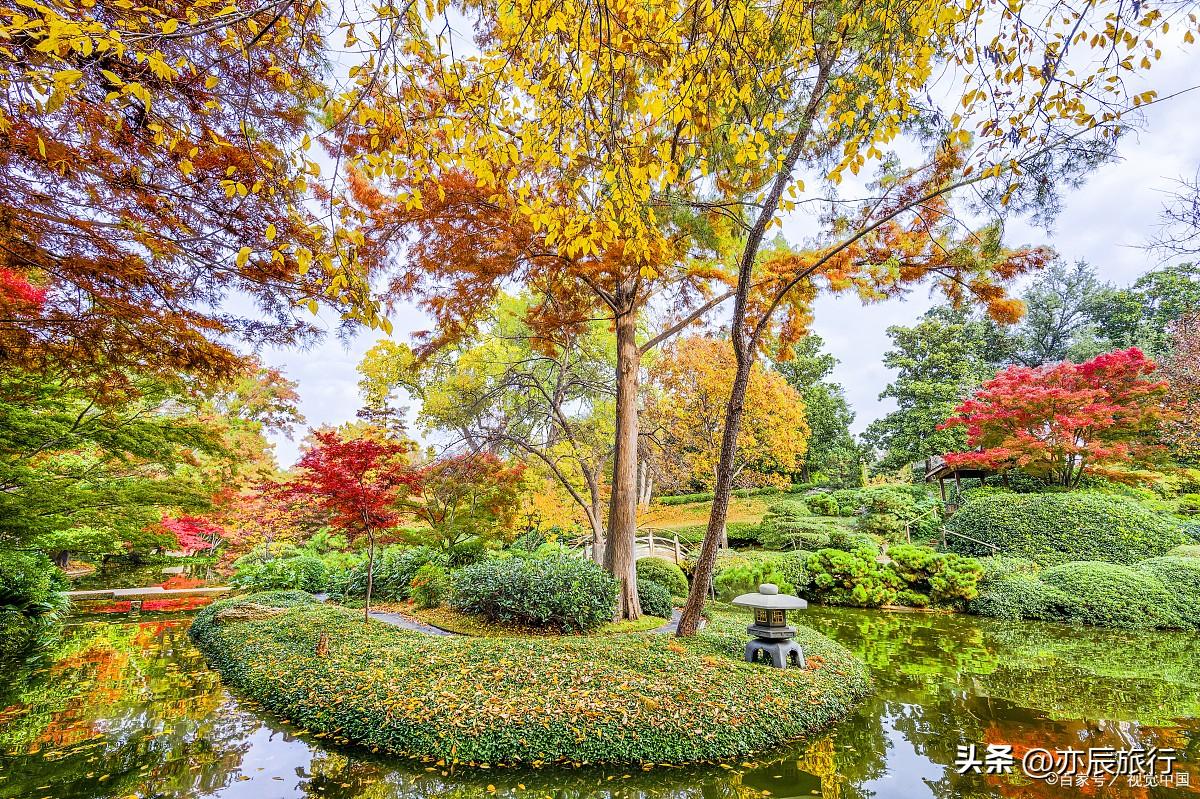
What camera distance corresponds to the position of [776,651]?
5676mm

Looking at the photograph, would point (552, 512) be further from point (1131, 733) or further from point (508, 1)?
point (508, 1)

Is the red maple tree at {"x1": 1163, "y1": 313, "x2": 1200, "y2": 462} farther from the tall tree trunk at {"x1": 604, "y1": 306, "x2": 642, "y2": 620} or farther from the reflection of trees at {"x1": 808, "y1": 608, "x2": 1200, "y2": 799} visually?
the tall tree trunk at {"x1": 604, "y1": 306, "x2": 642, "y2": 620}

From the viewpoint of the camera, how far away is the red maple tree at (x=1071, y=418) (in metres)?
12.7

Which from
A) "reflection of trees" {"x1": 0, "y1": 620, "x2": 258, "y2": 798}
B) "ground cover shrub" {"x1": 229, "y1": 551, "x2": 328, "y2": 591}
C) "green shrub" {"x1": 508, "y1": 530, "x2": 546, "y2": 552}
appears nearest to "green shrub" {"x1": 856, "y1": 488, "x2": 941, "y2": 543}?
"green shrub" {"x1": 508, "y1": 530, "x2": 546, "y2": 552}

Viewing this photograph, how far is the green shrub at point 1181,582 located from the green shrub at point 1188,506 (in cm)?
766

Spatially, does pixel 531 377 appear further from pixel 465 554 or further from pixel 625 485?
pixel 465 554

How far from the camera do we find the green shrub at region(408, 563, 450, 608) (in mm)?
9758

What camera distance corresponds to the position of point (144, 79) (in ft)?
11.4

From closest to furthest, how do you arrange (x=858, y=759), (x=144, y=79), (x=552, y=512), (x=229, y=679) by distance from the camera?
(x=144, y=79), (x=858, y=759), (x=229, y=679), (x=552, y=512)

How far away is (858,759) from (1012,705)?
2.14 m

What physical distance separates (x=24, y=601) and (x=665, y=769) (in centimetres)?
1033

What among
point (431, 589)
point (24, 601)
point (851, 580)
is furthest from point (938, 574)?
point (24, 601)

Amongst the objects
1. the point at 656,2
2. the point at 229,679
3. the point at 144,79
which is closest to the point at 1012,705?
the point at 656,2

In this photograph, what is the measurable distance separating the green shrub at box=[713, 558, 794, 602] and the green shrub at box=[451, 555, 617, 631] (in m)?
4.74
